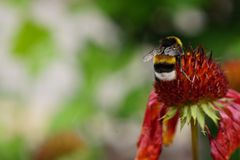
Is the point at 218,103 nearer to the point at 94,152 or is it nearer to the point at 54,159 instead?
the point at 94,152

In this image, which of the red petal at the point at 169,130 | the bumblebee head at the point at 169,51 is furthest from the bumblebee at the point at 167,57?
the red petal at the point at 169,130

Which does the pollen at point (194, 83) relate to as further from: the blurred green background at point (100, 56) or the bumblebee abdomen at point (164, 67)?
the blurred green background at point (100, 56)

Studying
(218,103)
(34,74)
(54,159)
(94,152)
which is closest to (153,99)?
(218,103)

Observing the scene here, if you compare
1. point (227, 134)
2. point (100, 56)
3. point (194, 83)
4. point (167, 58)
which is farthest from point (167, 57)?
point (100, 56)

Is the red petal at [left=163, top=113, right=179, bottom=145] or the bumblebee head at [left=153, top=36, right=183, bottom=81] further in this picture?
the red petal at [left=163, top=113, right=179, bottom=145]

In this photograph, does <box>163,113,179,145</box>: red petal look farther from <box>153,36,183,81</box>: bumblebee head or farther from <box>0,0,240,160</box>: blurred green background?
<box>0,0,240,160</box>: blurred green background

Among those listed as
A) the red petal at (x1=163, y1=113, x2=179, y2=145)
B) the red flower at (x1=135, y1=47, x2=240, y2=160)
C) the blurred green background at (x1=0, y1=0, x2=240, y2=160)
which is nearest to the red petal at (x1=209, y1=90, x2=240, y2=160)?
the red flower at (x1=135, y1=47, x2=240, y2=160)
